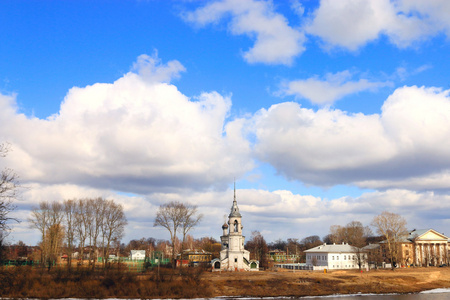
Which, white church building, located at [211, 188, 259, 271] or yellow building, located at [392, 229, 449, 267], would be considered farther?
yellow building, located at [392, 229, 449, 267]

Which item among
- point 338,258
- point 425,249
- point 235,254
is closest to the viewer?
point 235,254

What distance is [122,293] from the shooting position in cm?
4788

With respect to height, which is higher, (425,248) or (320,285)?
(425,248)

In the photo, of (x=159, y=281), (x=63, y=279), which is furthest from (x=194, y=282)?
(x=63, y=279)

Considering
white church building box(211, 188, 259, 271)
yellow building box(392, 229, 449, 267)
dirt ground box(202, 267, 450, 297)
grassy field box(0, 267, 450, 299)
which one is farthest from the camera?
yellow building box(392, 229, 449, 267)

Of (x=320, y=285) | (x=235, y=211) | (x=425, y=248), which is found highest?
(x=235, y=211)

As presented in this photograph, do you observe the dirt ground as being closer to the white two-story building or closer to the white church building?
the white church building

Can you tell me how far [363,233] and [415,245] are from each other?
38040 millimetres

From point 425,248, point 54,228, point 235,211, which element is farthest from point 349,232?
point 54,228

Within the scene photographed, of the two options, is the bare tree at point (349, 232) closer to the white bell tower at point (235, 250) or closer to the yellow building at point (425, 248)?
the yellow building at point (425, 248)

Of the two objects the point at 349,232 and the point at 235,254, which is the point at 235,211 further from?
the point at 349,232

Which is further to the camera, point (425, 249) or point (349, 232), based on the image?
point (349, 232)

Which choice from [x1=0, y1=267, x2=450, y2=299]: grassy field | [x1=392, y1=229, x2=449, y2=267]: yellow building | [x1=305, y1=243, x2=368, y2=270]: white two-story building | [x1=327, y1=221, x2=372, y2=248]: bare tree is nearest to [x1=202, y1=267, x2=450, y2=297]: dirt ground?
[x1=0, y1=267, x2=450, y2=299]: grassy field

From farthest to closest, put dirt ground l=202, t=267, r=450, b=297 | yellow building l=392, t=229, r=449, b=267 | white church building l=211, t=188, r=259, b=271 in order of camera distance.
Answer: yellow building l=392, t=229, r=449, b=267, white church building l=211, t=188, r=259, b=271, dirt ground l=202, t=267, r=450, b=297
